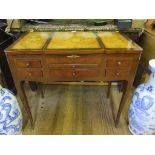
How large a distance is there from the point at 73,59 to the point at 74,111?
2.25ft

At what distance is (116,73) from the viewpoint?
101 cm

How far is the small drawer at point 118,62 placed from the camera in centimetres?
96

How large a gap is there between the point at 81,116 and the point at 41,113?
1.20 feet

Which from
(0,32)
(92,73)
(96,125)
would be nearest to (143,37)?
(92,73)

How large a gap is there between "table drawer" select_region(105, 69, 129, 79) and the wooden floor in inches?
20.1

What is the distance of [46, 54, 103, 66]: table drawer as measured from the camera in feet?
3.08

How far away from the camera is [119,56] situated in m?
0.94

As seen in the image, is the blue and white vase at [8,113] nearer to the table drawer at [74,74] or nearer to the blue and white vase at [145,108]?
the table drawer at [74,74]

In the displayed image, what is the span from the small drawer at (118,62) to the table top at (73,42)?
0.23 ft

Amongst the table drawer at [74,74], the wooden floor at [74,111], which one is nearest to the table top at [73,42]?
the table drawer at [74,74]

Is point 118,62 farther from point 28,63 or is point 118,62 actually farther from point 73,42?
point 28,63

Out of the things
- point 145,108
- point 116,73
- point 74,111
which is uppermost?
point 116,73

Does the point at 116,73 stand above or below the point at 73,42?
below

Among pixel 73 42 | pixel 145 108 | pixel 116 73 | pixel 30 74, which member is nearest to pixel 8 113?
pixel 30 74
